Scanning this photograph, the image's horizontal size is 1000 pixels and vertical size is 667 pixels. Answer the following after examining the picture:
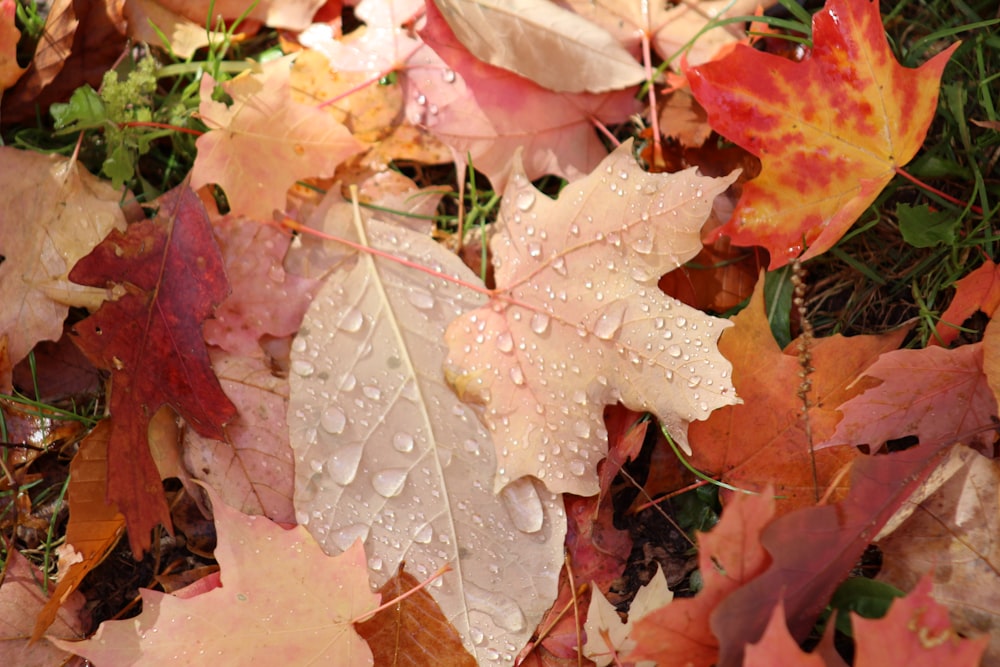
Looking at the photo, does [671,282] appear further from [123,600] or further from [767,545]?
[123,600]

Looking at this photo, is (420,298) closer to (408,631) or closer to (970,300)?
(408,631)

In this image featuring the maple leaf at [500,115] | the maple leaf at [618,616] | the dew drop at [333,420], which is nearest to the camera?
the maple leaf at [618,616]

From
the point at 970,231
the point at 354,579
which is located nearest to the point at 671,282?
the point at 970,231

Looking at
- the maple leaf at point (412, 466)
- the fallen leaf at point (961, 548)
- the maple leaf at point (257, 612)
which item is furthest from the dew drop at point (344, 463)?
the fallen leaf at point (961, 548)

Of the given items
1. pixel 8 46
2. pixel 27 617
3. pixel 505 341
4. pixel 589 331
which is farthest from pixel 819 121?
pixel 27 617

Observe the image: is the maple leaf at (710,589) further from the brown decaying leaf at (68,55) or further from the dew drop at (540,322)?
the brown decaying leaf at (68,55)

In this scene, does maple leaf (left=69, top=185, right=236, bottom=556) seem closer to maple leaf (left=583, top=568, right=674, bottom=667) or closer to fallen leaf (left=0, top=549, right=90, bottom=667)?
fallen leaf (left=0, top=549, right=90, bottom=667)
